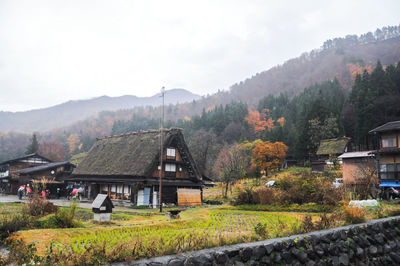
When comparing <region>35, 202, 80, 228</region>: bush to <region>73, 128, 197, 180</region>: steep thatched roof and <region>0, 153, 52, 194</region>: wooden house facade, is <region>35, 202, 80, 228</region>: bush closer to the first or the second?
<region>73, 128, 197, 180</region>: steep thatched roof

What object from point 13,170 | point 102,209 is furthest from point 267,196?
point 13,170

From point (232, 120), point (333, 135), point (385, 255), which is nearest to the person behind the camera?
point (385, 255)

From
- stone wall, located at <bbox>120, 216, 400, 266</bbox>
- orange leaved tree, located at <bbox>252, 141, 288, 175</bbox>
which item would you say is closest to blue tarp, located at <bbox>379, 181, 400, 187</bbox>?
stone wall, located at <bbox>120, 216, 400, 266</bbox>

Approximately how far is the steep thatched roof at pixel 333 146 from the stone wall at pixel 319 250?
43.0 metres

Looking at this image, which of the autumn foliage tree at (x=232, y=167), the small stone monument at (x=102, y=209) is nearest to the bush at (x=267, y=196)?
the small stone monument at (x=102, y=209)

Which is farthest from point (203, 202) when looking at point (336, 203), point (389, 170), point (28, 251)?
point (28, 251)

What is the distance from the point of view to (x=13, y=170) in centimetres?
4662

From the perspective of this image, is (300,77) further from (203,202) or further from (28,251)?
(28,251)

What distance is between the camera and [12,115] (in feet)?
559

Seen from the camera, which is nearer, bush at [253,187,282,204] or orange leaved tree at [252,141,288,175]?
bush at [253,187,282,204]

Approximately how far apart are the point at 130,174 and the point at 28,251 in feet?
74.2

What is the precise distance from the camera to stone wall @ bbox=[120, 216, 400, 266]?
5.84m

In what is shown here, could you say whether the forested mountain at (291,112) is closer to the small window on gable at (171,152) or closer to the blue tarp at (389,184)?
the blue tarp at (389,184)

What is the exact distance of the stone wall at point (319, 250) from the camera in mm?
5836
